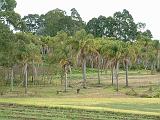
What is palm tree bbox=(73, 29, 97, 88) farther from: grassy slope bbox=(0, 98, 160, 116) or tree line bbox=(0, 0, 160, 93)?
grassy slope bbox=(0, 98, 160, 116)

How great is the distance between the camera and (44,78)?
89.9m

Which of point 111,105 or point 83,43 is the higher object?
point 83,43

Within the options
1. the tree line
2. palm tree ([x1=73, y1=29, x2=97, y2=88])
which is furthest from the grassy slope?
palm tree ([x1=73, y1=29, x2=97, y2=88])

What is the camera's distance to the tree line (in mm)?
52031

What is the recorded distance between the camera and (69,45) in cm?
A: 7494

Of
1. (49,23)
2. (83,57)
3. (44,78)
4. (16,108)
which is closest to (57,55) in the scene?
(83,57)

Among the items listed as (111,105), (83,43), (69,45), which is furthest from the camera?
(83,43)

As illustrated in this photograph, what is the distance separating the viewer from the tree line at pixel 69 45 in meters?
52.0

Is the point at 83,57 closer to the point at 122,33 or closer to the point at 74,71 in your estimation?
the point at 74,71

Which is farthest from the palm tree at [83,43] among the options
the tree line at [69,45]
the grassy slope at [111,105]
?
the grassy slope at [111,105]

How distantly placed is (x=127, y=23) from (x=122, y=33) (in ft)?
15.5

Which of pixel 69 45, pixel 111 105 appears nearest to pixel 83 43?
pixel 69 45

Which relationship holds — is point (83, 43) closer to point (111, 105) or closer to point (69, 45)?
point (69, 45)

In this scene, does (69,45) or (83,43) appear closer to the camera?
(69,45)
